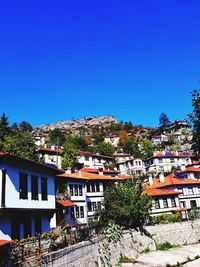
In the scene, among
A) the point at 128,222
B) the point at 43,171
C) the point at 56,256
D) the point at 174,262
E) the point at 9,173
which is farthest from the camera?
the point at 128,222

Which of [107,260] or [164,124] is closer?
[107,260]

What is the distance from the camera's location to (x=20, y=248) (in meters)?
15.5

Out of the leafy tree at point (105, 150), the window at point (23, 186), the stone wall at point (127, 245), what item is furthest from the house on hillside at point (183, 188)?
the leafy tree at point (105, 150)

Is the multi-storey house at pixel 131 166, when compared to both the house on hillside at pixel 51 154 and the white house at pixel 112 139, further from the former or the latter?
the white house at pixel 112 139

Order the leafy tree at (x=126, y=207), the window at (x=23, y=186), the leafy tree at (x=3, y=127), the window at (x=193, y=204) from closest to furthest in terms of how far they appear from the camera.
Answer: the window at (x=23, y=186), the leafy tree at (x=126, y=207), the window at (x=193, y=204), the leafy tree at (x=3, y=127)

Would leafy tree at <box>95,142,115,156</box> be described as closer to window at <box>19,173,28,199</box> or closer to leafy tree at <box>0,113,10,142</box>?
leafy tree at <box>0,113,10,142</box>

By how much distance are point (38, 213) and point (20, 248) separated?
9.10 meters

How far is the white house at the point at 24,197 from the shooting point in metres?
21.0

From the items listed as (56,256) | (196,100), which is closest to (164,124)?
(196,100)

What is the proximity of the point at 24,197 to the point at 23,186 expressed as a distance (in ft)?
2.77

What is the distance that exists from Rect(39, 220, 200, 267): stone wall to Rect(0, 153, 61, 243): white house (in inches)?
204

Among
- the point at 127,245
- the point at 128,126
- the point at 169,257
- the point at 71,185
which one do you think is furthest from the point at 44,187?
the point at 128,126

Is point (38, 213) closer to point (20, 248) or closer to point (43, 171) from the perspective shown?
point (43, 171)

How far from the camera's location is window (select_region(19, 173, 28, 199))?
74.6 feet
